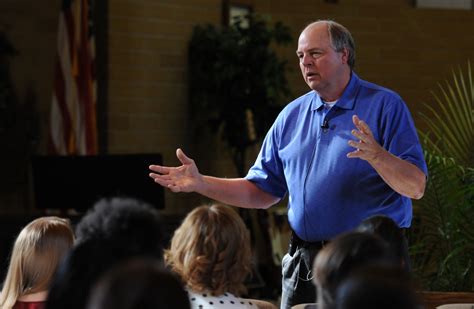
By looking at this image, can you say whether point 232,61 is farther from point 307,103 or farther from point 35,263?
point 35,263

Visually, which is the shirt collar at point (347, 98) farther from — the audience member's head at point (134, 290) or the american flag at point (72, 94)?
the american flag at point (72, 94)

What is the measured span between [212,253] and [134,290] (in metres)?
1.29

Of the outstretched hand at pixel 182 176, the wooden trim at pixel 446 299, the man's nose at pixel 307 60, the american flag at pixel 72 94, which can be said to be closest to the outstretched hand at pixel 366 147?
the man's nose at pixel 307 60

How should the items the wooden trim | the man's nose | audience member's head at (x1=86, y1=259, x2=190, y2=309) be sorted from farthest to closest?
the wooden trim → the man's nose → audience member's head at (x1=86, y1=259, x2=190, y2=309)

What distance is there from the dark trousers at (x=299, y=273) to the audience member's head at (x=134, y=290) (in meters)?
2.04

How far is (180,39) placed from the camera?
28.1 ft

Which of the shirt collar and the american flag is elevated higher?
the shirt collar

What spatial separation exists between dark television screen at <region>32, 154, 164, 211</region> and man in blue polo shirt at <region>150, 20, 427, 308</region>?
8.59 ft

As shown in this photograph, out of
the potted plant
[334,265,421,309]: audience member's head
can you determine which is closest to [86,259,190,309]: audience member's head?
[334,265,421,309]: audience member's head

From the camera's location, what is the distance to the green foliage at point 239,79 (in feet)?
27.0

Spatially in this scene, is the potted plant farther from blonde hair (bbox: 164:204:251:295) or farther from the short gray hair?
blonde hair (bbox: 164:204:251:295)

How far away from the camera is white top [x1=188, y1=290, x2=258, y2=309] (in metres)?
2.79

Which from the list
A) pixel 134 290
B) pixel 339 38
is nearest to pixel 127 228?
pixel 134 290

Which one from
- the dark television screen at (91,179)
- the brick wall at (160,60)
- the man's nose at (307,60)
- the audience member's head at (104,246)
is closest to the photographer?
the audience member's head at (104,246)
